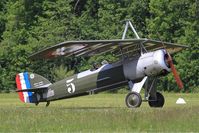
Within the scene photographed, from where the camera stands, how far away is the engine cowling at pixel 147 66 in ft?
74.4

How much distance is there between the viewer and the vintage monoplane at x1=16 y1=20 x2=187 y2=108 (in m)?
22.8

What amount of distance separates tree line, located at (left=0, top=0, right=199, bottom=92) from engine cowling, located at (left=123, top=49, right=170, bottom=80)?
98.9 ft

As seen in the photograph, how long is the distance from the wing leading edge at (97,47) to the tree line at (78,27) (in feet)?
94.9

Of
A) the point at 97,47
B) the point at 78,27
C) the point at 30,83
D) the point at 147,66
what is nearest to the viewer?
the point at 147,66

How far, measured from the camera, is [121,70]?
78.1ft

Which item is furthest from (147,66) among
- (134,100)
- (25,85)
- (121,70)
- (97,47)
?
(25,85)

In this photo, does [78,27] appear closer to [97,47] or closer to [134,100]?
[97,47]

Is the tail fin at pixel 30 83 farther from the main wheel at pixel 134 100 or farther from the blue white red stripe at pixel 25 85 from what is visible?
the main wheel at pixel 134 100

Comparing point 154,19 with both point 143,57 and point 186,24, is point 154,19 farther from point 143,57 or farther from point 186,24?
A: point 143,57

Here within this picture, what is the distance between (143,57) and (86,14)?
127ft

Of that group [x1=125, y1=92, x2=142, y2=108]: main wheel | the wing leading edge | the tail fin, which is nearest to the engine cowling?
the wing leading edge

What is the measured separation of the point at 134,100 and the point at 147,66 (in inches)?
53.9

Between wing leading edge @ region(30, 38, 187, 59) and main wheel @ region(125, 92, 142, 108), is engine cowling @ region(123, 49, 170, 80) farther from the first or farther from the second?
main wheel @ region(125, 92, 142, 108)

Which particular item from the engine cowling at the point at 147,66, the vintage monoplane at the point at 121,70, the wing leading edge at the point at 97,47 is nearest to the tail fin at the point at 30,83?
the vintage monoplane at the point at 121,70
